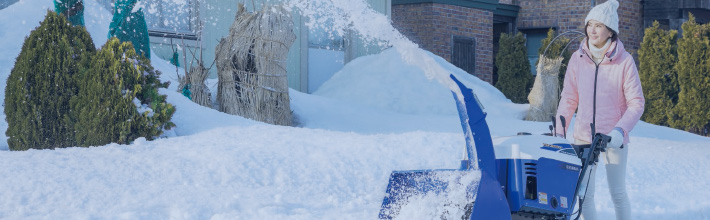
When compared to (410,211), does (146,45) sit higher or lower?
higher

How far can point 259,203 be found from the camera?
22.1 ft

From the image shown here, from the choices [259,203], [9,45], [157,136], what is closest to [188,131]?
[157,136]

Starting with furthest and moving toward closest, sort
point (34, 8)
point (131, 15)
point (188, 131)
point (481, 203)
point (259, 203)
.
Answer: point (34, 8) < point (131, 15) < point (188, 131) < point (259, 203) < point (481, 203)

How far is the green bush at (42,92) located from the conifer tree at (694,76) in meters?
12.3

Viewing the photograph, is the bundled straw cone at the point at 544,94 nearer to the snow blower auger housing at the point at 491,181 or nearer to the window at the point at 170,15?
the window at the point at 170,15

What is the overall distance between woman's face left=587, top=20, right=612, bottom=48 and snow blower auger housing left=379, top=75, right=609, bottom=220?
1.01 m

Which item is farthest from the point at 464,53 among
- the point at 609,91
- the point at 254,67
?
the point at 609,91

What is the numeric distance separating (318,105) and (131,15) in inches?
147

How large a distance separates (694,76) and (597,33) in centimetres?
1308

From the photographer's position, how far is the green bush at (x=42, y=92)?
29.7ft

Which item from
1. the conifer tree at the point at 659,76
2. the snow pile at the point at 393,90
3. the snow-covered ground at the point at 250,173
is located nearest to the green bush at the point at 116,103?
the snow-covered ground at the point at 250,173

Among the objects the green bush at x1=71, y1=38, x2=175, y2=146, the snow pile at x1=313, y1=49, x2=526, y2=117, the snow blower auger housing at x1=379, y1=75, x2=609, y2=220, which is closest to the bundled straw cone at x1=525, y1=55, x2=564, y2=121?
the snow pile at x1=313, y1=49, x2=526, y2=117

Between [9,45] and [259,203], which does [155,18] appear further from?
[259,203]

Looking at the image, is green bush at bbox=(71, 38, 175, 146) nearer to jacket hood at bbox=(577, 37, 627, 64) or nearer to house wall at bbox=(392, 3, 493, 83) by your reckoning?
jacket hood at bbox=(577, 37, 627, 64)
